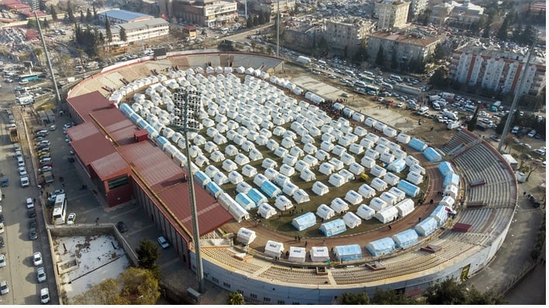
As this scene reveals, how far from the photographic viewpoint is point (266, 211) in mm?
31578

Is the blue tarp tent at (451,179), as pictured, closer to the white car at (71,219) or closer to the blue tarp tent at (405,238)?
the blue tarp tent at (405,238)

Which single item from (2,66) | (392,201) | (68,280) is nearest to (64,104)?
(2,66)

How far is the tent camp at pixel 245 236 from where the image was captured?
28.8 metres

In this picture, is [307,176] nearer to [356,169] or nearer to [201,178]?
[356,169]

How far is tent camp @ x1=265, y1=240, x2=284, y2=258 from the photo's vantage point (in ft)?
90.1

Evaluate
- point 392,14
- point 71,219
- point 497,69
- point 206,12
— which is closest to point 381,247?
point 71,219

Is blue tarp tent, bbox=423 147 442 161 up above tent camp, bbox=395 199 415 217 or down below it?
above

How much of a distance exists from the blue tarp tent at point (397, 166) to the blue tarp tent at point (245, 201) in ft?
48.3

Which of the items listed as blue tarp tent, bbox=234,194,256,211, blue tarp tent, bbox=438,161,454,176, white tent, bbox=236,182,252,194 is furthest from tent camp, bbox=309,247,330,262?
blue tarp tent, bbox=438,161,454,176

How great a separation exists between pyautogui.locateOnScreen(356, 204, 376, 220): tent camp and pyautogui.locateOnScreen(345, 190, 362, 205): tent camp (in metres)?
1.29

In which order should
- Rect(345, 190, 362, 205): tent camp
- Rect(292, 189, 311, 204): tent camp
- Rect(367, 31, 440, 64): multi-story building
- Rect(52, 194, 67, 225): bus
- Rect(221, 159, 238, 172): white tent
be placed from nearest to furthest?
Rect(52, 194, 67, 225): bus, Rect(345, 190, 362, 205): tent camp, Rect(292, 189, 311, 204): tent camp, Rect(221, 159, 238, 172): white tent, Rect(367, 31, 440, 64): multi-story building

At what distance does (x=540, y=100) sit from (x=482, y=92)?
7.84 m

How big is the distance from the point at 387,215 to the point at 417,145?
556 inches

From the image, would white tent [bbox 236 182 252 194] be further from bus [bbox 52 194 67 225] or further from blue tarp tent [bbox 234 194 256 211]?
bus [bbox 52 194 67 225]
